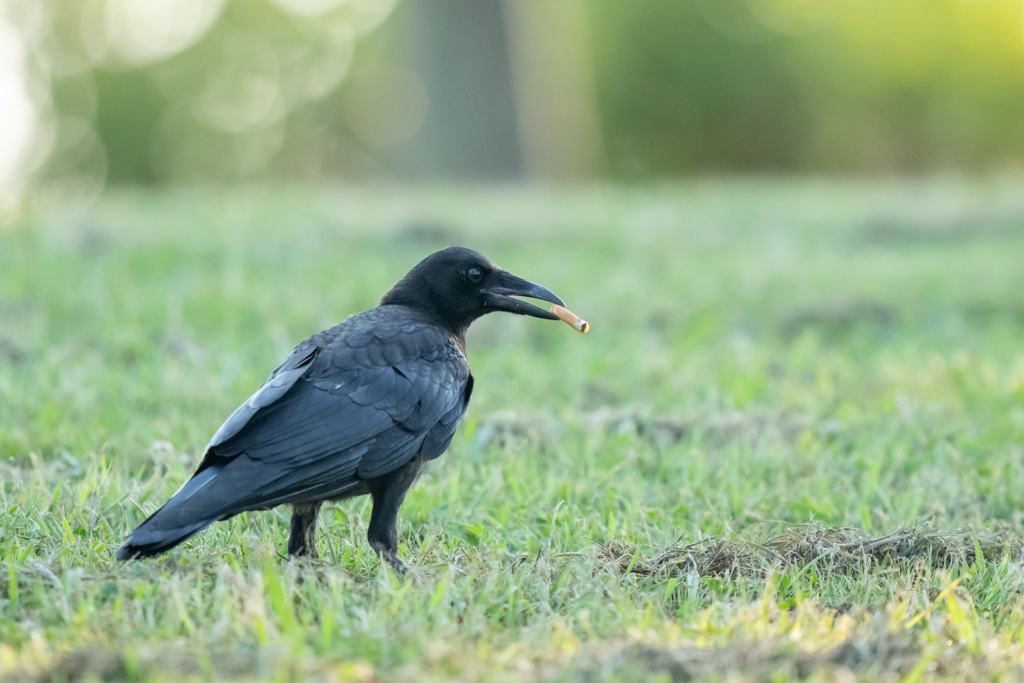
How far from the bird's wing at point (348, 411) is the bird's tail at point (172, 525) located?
124 millimetres

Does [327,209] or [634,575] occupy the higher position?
[327,209]

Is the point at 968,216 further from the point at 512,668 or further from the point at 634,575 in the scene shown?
the point at 512,668

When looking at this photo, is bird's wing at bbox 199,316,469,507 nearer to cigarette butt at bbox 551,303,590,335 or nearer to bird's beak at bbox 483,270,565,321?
bird's beak at bbox 483,270,565,321

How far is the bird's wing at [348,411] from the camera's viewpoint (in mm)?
3238

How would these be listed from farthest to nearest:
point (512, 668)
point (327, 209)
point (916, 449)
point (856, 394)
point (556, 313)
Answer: point (327, 209) → point (856, 394) → point (916, 449) → point (556, 313) → point (512, 668)

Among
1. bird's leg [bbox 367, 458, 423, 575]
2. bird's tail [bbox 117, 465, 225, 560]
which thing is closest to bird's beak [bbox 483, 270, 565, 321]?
bird's leg [bbox 367, 458, 423, 575]

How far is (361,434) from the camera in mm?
3355

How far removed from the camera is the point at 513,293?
13.7 feet

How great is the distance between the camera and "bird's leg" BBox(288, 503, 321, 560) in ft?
11.5

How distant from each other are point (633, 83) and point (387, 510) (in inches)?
998

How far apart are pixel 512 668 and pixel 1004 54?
27429 mm

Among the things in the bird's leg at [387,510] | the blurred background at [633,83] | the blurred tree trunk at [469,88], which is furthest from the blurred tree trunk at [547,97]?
the bird's leg at [387,510]

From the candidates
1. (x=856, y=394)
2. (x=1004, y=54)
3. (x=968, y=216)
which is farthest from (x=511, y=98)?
(x=1004, y=54)

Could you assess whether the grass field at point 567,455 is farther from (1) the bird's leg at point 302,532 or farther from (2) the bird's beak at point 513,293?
(2) the bird's beak at point 513,293
